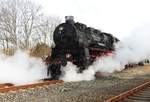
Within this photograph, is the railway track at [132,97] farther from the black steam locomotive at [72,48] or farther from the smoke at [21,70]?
the smoke at [21,70]

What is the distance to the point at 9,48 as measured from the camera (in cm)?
4056

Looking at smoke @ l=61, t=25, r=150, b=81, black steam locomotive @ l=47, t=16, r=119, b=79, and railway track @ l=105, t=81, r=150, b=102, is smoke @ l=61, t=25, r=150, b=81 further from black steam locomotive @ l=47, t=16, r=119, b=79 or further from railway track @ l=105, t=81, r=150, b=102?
railway track @ l=105, t=81, r=150, b=102

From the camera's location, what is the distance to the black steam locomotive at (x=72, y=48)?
18125 mm

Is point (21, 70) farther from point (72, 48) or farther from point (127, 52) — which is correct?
point (127, 52)

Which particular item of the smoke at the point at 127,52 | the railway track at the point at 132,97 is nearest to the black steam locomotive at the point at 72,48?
the smoke at the point at 127,52

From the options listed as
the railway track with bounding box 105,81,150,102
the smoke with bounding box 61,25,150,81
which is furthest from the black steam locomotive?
the railway track with bounding box 105,81,150,102

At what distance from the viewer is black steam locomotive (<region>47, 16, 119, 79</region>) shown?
59.5 ft

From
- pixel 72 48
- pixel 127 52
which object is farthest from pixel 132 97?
pixel 127 52

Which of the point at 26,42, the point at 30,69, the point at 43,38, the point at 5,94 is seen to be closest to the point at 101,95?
the point at 5,94

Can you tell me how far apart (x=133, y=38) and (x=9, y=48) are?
62.8 ft

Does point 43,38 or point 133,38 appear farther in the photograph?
point 43,38

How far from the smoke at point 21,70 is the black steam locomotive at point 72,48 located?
1.23 metres

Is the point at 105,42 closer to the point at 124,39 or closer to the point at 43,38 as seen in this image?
the point at 124,39

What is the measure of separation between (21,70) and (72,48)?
3944 millimetres
